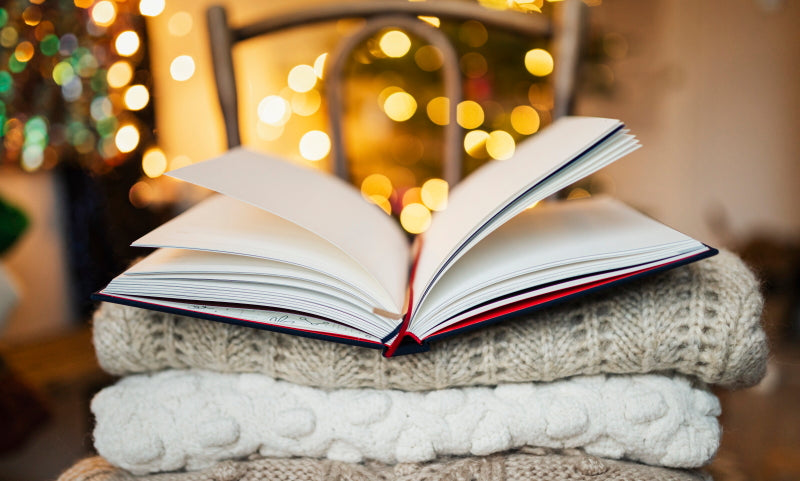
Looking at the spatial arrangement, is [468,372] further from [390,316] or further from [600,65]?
[600,65]

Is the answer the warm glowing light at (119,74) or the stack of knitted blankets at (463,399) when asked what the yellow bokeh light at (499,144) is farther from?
the stack of knitted blankets at (463,399)

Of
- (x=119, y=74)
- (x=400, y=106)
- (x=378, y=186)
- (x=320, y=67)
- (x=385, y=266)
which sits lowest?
(x=385, y=266)

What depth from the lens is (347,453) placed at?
0.39m

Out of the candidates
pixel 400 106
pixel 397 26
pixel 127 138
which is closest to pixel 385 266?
pixel 397 26

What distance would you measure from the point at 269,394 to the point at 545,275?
20cm

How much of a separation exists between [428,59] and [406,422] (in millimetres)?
1656

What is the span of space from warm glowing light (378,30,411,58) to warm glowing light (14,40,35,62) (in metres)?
1.02

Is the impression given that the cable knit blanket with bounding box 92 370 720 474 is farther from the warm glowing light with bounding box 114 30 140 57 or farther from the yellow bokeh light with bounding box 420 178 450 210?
the warm glowing light with bounding box 114 30 140 57

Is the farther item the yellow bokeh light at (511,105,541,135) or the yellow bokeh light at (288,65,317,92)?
the yellow bokeh light at (288,65,317,92)

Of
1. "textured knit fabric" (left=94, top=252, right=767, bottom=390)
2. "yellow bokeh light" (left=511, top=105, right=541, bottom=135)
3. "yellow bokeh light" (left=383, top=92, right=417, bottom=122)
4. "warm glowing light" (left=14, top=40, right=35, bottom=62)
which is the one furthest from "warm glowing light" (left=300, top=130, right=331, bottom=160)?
"textured knit fabric" (left=94, top=252, right=767, bottom=390)

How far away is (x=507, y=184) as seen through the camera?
0.38 meters

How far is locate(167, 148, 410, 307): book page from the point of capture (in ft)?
1.14

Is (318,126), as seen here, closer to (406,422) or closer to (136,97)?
(136,97)

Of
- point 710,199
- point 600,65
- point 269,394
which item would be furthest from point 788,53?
point 269,394
